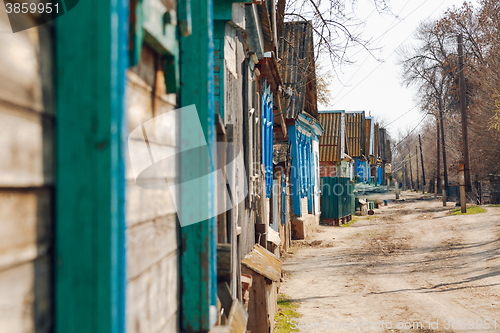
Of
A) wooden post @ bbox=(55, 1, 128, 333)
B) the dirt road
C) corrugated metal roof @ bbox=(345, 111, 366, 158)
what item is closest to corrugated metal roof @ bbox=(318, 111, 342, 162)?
corrugated metal roof @ bbox=(345, 111, 366, 158)

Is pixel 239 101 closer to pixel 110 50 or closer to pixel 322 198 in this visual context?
pixel 110 50

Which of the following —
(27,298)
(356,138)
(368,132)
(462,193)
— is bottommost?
(462,193)

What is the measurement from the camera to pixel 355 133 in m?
30.3

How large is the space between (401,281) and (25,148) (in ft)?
25.5

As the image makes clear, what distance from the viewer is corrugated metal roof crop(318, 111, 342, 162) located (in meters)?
21.3

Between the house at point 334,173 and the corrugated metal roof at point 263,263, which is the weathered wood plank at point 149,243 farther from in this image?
the house at point 334,173

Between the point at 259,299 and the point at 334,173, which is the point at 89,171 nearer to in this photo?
the point at 259,299

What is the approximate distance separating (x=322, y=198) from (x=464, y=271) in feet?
32.2

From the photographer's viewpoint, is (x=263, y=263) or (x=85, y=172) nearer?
(x=85, y=172)

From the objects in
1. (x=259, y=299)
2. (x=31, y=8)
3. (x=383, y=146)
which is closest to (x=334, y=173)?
(x=259, y=299)

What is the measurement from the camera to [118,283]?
98 centimetres

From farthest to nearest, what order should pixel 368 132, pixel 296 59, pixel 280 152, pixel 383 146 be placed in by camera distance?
pixel 383 146
pixel 368 132
pixel 296 59
pixel 280 152

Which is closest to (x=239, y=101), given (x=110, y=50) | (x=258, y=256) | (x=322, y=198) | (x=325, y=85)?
(x=258, y=256)

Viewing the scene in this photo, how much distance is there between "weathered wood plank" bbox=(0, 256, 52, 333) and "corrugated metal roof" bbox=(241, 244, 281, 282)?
4.20 meters
